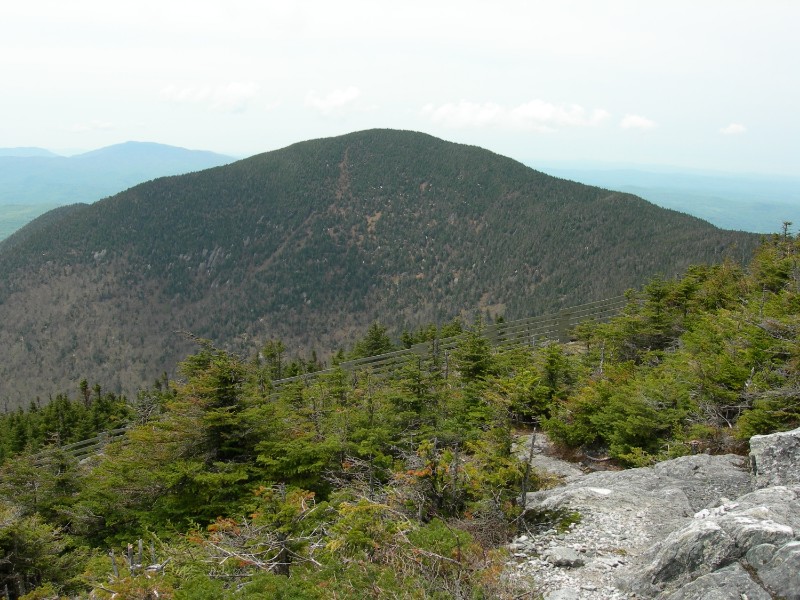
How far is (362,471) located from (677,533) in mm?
6051

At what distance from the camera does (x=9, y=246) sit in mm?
136625

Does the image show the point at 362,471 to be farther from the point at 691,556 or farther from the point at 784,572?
the point at 784,572

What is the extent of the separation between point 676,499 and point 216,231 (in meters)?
150

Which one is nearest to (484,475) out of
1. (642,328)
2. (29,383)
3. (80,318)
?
(642,328)

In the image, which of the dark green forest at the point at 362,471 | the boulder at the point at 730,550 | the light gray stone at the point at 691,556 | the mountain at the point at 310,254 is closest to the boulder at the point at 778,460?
the boulder at the point at 730,550

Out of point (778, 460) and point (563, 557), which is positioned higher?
point (778, 460)

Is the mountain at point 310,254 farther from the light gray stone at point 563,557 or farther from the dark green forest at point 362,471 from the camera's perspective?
the light gray stone at point 563,557

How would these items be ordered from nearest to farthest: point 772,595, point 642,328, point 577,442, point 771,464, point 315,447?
1. point 772,595
2. point 771,464
3. point 315,447
4. point 577,442
5. point 642,328

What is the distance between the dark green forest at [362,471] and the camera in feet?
18.0

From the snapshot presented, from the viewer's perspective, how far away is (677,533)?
191 inches

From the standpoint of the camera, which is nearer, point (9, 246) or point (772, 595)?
point (772, 595)

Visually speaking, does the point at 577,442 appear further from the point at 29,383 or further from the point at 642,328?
the point at 29,383

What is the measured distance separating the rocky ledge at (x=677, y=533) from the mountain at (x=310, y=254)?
72085 millimetres

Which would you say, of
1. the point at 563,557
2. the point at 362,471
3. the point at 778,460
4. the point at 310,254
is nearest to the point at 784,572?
the point at 563,557
